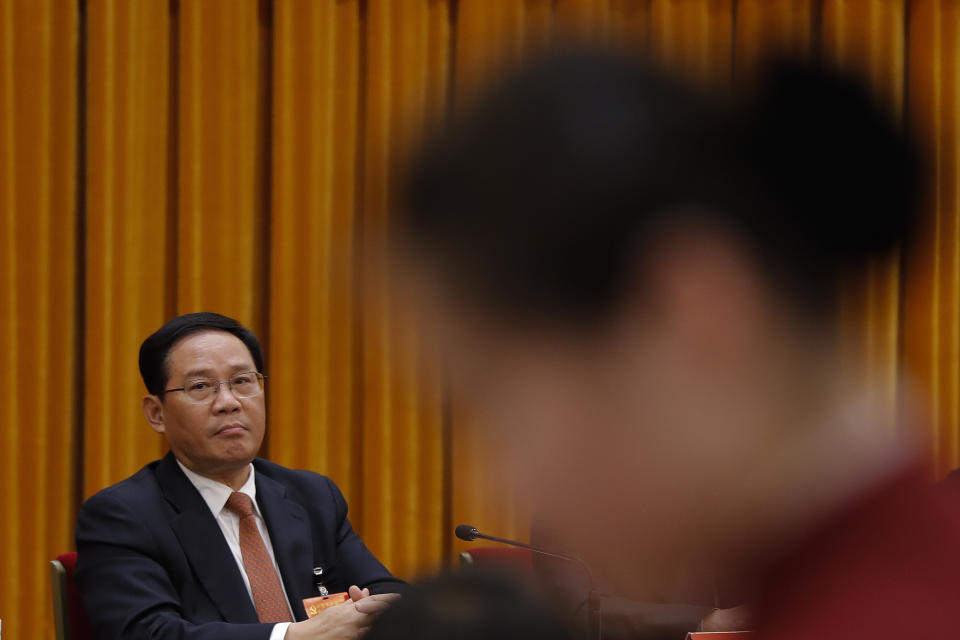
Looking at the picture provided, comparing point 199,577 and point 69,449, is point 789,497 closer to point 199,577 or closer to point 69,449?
point 199,577

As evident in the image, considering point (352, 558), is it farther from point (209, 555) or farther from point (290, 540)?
point (209, 555)

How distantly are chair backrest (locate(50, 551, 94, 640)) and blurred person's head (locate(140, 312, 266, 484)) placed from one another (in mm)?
318

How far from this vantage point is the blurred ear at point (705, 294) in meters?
0.23

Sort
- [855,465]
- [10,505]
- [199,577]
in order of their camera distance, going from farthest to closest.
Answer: [10,505], [199,577], [855,465]

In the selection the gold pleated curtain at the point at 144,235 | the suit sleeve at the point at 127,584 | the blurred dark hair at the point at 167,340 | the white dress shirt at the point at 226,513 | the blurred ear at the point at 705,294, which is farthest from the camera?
the gold pleated curtain at the point at 144,235

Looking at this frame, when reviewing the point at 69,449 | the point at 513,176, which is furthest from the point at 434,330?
the point at 69,449

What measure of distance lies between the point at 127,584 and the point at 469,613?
1603 millimetres

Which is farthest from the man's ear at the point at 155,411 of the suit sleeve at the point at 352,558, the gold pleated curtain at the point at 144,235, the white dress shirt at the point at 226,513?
the gold pleated curtain at the point at 144,235

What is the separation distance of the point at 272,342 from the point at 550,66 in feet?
9.98

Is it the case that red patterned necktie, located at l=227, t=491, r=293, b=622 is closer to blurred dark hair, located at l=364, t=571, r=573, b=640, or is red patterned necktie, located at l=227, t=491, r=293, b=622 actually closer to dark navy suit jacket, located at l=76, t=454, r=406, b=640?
dark navy suit jacket, located at l=76, t=454, r=406, b=640

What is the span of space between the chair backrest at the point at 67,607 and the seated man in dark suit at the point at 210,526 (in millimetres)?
117

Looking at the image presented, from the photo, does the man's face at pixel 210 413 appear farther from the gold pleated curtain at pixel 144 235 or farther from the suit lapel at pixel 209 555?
the gold pleated curtain at pixel 144 235

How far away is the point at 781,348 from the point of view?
0.24 meters

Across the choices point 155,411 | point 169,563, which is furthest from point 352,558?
point 155,411
